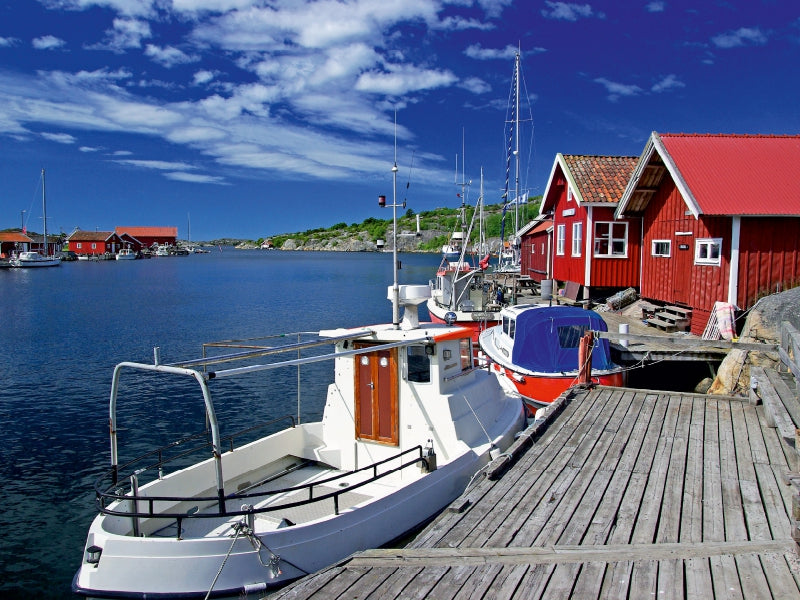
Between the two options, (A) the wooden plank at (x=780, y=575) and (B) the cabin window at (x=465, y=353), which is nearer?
(A) the wooden plank at (x=780, y=575)

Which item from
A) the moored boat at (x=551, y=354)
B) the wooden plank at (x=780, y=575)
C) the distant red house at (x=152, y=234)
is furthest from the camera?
the distant red house at (x=152, y=234)

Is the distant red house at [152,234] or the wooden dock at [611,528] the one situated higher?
the distant red house at [152,234]

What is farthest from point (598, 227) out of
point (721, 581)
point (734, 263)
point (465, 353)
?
point (721, 581)

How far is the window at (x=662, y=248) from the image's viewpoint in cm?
2105

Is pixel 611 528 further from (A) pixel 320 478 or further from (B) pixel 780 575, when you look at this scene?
(A) pixel 320 478

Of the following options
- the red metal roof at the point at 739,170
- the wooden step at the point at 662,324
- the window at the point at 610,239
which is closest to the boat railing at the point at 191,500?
the wooden step at the point at 662,324

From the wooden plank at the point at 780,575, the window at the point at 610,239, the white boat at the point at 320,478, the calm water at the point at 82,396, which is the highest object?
the window at the point at 610,239

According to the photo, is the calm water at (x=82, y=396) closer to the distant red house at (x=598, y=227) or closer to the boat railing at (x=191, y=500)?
the boat railing at (x=191, y=500)

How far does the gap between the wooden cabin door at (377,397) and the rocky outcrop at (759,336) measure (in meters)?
8.34

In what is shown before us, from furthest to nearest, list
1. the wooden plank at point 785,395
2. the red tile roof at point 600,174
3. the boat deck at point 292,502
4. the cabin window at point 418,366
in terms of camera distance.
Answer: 1. the red tile roof at point 600,174
2. the cabin window at point 418,366
3. the boat deck at point 292,502
4. the wooden plank at point 785,395

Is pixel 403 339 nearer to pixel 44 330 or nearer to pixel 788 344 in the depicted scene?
pixel 788 344

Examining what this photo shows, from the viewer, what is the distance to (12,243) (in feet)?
350

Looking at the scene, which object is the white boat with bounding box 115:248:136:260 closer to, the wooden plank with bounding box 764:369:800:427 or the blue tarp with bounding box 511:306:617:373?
the blue tarp with bounding box 511:306:617:373

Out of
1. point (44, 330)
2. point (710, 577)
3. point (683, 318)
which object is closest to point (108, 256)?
point (44, 330)
